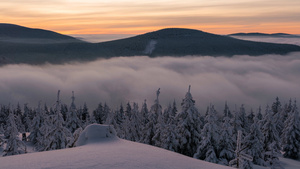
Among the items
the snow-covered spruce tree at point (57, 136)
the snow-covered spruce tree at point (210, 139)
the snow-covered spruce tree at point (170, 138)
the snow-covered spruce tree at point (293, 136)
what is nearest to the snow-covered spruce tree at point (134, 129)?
the snow-covered spruce tree at point (170, 138)

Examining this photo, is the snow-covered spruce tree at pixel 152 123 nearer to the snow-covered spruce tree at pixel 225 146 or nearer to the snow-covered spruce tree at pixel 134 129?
the snow-covered spruce tree at pixel 134 129

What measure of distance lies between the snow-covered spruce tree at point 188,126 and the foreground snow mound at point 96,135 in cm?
1668

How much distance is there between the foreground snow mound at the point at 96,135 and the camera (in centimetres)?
1216

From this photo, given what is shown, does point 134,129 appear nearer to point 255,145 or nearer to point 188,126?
point 188,126

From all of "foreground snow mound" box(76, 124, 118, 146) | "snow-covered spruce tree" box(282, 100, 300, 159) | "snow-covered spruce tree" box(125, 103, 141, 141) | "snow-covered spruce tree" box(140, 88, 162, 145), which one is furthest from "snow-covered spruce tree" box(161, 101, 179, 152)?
"snow-covered spruce tree" box(282, 100, 300, 159)

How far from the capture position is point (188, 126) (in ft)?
95.0

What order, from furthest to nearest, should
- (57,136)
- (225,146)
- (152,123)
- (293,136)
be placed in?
(293,136)
(152,123)
(225,146)
(57,136)

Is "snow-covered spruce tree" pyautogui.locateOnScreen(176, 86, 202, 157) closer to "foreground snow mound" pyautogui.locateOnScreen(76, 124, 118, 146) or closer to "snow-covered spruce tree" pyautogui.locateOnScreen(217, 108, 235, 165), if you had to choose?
"snow-covered spruce tree" pyautogui.locateOnScreen(217, 108, 235, 165)

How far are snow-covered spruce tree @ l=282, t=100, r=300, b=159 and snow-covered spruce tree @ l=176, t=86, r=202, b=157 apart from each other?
2224cm

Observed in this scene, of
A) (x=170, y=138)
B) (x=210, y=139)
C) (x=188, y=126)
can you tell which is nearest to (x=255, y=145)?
(x=210, y=139)

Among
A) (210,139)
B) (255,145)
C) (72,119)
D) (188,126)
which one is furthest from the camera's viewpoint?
(72,119)

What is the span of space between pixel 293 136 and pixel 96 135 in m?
40.6

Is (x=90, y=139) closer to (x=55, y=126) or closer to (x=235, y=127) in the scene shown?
(x=55, y=126)

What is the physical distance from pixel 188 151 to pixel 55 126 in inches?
573
